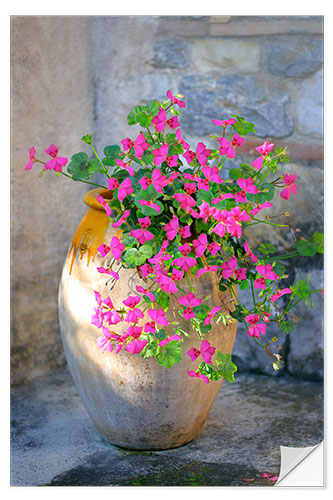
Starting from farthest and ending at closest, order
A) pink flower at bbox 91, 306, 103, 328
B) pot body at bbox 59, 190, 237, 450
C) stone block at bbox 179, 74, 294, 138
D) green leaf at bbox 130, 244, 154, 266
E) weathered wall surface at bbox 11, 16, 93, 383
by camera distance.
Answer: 1. stone block at bbox 179, 74, 294, 138
2. weathered wall surface at bbox 11, 16, 93, 383
3. pot body at bbox 59, 190, 237, 450
4. pink flower at bbox 91, 306, 103, 328
5. green leaf at bbox 130, 244, 154, 266

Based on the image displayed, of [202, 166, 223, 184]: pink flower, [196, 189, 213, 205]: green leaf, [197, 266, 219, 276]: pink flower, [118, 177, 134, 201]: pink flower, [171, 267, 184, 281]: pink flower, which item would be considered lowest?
[171, 267, 184, 281]: pink flower

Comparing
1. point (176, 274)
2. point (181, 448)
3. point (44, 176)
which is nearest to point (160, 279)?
point (176, 274)


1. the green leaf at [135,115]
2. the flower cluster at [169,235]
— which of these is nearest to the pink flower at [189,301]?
the flower cluster at [169,235]

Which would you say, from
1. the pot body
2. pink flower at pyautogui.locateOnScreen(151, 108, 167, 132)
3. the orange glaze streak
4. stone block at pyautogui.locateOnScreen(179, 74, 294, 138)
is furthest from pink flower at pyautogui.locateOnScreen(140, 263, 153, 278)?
stone block at pyautogui.locateOnScreen(179, 74, 294, 138)

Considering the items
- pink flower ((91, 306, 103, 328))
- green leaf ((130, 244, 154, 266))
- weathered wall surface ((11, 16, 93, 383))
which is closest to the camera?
green leaf ((130, 244, 154, 266))

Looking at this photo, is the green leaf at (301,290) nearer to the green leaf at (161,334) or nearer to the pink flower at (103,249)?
the green leaf at (161,334)

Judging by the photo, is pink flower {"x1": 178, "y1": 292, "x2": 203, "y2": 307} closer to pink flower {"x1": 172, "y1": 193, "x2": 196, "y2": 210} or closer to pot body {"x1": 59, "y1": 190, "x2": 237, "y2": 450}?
pot body {"x1": 59, "y1": 190, "x2": 237, "y2": 450}

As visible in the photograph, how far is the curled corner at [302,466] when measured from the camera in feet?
6.49

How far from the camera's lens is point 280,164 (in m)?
2.67

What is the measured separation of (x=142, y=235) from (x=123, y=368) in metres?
0.39

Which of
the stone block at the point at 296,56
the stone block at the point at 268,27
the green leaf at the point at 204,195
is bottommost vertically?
the green leaf at the point at 204,195

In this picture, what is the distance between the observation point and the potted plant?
6.15 feet

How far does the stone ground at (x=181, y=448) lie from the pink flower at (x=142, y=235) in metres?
0.66

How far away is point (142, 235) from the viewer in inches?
73.9
